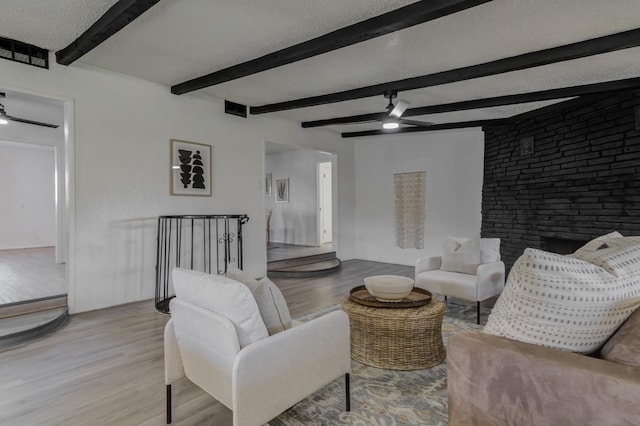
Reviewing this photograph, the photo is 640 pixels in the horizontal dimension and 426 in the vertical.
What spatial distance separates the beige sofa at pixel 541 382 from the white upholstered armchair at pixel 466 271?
2.28 metres

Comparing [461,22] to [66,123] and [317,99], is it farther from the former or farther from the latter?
[66,123]

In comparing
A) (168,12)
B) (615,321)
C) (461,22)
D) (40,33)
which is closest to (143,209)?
(40,33)

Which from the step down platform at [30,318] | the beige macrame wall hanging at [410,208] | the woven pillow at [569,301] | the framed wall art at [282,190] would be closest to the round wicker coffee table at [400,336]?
the woven pillow at [569,301]

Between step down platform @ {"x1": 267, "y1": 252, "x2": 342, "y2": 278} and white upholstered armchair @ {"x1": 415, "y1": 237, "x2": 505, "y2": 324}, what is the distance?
214cm

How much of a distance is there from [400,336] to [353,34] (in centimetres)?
229

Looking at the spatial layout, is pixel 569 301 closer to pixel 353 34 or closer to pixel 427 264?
pixel 353 34

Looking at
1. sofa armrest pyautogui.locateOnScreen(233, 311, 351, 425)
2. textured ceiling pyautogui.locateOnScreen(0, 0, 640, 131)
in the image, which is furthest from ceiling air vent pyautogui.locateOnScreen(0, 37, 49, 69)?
sofa armrest pyautogui.locateOnScreen(233, 311, 351, 425)

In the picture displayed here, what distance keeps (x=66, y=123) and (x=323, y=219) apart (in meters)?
5.96

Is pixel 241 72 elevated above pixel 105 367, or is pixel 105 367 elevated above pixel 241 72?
pixel 241 72

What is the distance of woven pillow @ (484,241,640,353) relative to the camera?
127cm

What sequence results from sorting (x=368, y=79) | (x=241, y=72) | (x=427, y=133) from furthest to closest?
(x=427, y=133) → (x=368, y=79) → (x=241, y=72)

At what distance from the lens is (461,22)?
2.73 meters

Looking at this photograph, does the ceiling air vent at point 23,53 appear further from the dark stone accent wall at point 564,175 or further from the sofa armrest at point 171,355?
the dark stone accent wall at point 564,175

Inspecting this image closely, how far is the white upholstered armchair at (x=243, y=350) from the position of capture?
1511mm
